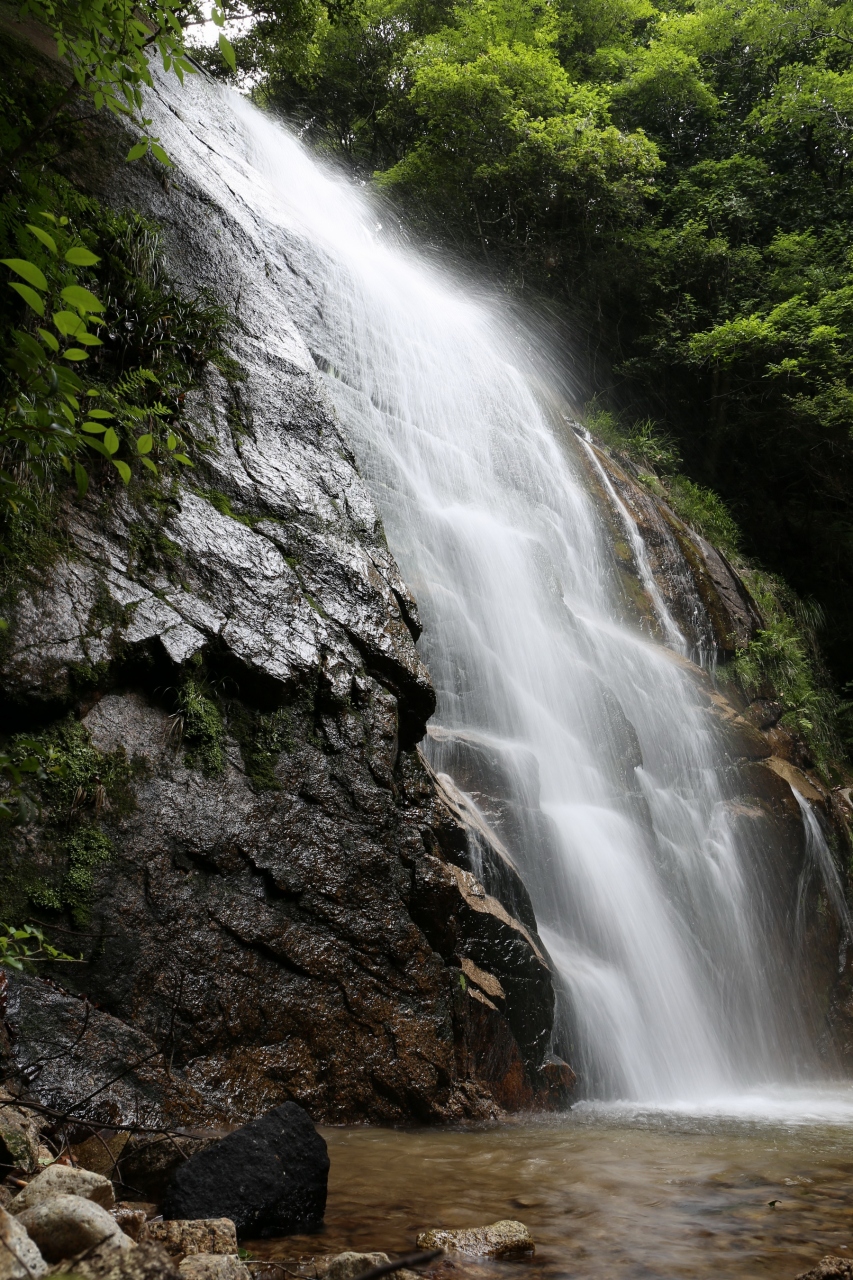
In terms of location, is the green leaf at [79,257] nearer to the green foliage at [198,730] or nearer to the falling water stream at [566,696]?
the green foliage at [198,730]

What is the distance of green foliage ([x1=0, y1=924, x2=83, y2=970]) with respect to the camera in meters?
2.60

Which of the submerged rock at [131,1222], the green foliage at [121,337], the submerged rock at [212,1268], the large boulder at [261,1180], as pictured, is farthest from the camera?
the green foliage at [121,337]

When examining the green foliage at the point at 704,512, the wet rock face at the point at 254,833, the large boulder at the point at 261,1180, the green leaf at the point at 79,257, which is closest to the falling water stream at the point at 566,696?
the wet rock face at the point at 254,833

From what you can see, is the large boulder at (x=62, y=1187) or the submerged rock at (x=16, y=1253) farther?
the large boulder at (x=62, y=1187)

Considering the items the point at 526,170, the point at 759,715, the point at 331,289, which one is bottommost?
the point at 759,715

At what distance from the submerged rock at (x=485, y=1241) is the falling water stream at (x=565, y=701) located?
52.6 inches

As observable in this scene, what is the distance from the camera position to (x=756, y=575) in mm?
14594

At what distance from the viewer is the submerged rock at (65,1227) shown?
167 cm

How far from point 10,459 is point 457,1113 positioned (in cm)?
413

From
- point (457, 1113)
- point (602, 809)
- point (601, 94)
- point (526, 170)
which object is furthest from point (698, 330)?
point (457, 1113)

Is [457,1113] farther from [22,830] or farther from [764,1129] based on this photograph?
[22,830]

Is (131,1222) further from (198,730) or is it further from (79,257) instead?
(198,730)

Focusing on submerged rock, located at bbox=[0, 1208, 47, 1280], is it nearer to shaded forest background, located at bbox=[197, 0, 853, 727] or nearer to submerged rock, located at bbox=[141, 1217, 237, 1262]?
submerged rock, located at bbox=[141, 1217, 237, 1262]

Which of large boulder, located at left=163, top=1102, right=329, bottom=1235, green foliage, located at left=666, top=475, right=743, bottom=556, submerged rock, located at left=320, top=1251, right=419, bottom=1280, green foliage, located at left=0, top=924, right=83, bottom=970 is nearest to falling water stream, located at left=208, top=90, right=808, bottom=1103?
green foliage, located at left=666, top=475, right=743, bottom=556
